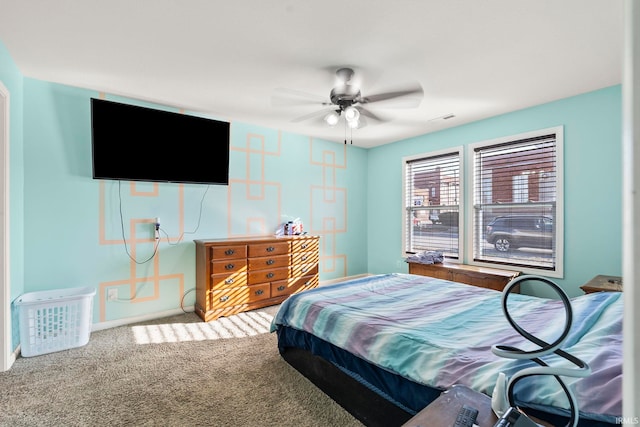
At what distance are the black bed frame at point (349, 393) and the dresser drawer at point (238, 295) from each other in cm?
139

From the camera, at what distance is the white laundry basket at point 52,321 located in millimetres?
2482

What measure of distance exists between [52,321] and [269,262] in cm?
208

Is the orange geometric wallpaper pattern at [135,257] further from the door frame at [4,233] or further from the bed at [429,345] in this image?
the bed at [429,345]


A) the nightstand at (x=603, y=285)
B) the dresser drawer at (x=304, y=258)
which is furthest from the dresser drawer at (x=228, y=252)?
the nightstand at (x=603, y=285)

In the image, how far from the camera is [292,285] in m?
4.03

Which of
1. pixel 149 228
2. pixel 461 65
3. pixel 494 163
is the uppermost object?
pixel 461 65

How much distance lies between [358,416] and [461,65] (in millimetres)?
2704

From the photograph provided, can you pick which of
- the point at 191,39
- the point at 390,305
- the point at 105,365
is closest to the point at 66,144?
the point at 191,39

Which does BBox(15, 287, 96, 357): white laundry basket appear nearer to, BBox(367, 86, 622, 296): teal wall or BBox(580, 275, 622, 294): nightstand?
BBox(580, 275, 622, 294): nightstand

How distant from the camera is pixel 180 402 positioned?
77.4 inches

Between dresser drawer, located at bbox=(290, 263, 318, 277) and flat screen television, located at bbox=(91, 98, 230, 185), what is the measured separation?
4.77ft

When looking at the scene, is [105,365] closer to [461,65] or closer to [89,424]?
[89,424]

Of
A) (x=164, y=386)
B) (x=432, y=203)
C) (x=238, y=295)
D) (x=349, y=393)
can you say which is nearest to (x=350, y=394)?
(x=349, y=393)

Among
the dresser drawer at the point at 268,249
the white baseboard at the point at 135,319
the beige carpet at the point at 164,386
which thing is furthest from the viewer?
the dresser drawer at the point at 268,249
